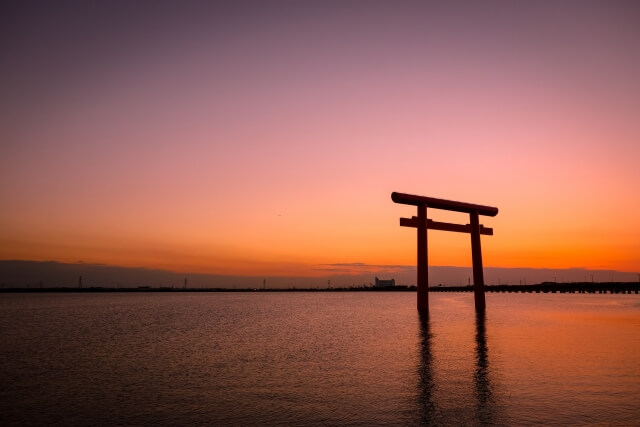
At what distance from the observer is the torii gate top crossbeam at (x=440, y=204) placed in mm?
20695

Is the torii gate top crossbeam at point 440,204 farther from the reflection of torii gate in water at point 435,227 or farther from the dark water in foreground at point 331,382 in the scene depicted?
the dark water in foreground at point 331,382

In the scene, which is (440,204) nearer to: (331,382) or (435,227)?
(435,227)

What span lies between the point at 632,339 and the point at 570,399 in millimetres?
9270

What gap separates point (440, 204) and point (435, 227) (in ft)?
4.04

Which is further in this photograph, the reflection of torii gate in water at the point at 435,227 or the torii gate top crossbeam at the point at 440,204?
the reflection of torii gate in water at the point at 435,227

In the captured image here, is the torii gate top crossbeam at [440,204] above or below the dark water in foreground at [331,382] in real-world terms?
above

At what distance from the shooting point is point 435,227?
22641mm

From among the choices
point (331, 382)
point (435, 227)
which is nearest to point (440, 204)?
point (435, 227)

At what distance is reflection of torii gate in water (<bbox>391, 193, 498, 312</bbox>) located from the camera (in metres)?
21.2

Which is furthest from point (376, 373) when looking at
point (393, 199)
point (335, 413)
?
point (393, 199)

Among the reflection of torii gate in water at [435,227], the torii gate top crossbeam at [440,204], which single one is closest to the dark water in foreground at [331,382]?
the reflection of torii gate in water at [435,227]

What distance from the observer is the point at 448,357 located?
33.7 feet

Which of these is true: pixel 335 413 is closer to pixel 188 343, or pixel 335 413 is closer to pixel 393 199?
pixel 188 343

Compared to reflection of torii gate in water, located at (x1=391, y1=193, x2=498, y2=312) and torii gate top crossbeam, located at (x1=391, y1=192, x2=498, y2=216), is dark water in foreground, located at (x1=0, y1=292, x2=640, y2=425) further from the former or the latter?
torii gate top crossbeam, located at (x1=391, y1=192, x2=498, y2=216)
